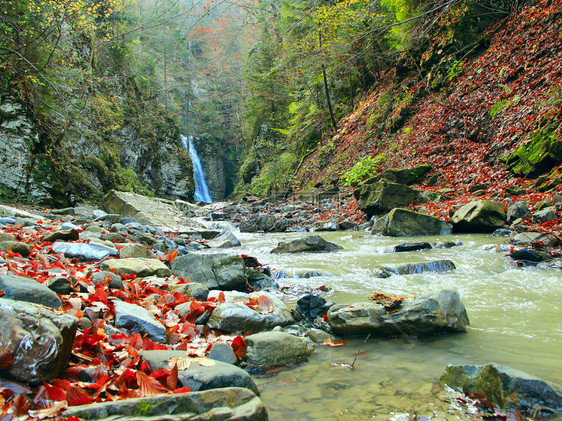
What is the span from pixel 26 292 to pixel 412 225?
742cm

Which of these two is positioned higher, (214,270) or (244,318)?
(214,270)

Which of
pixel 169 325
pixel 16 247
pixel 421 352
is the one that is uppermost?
pixel 16 247

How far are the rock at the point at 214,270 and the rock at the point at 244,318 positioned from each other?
40.5 inches

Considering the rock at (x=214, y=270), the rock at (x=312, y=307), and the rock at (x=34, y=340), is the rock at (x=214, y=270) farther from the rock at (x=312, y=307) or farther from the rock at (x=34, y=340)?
the rock at (x=34, y=340)

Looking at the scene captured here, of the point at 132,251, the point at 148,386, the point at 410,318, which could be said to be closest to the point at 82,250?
the point at 132,251

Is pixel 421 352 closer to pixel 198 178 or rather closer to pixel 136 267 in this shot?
pixel 136 267

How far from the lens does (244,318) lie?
276cm

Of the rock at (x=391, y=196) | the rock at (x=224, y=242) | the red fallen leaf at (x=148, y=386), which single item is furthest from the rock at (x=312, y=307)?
the rock at (x=391, y=196)

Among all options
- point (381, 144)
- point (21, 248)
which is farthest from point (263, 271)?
point (381, 144)

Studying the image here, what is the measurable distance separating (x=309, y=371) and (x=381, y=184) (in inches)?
311

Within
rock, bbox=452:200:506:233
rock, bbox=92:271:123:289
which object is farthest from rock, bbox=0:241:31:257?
rock, bbox=452:200:506:233

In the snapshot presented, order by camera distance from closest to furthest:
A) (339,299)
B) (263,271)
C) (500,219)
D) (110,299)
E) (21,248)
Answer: (110,299)
(21,248)
(339,299)
(263,271)
(500,219)

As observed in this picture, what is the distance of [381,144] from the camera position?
13945mm

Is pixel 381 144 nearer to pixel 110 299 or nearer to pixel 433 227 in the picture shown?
pixel 433 227
